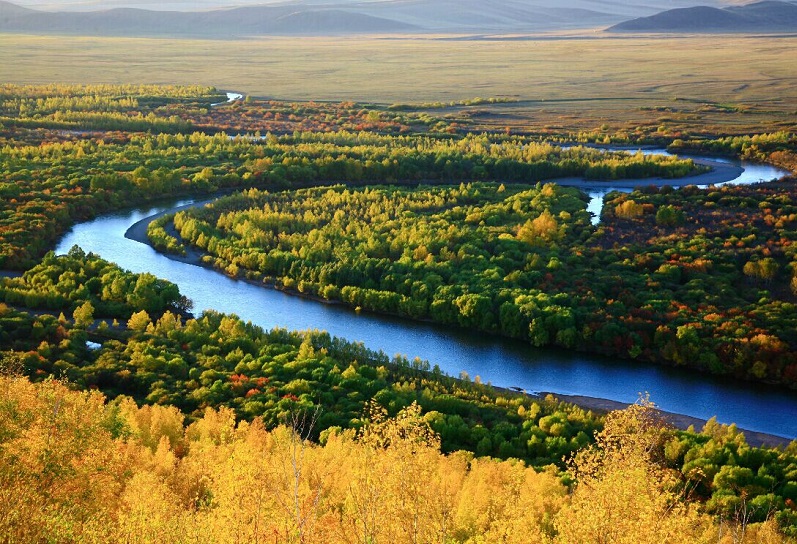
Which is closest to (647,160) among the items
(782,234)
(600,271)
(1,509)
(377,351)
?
(782,234)

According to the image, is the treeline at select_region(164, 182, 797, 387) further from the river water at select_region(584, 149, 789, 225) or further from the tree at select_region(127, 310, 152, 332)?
the tree at select_region(127, 310, 152, 332)

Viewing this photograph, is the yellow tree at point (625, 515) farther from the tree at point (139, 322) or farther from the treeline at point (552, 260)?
the tree at point (139, 322)

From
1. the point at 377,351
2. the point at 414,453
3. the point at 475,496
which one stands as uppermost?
the point at 414,453

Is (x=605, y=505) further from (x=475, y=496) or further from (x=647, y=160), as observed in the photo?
(x=647, y=160)

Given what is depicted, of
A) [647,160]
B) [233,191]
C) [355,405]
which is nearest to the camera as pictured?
[355,405]

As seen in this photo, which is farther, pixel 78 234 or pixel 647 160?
pixel 647 160

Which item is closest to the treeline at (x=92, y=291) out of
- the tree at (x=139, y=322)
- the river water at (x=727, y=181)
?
the tree at (x=139, y=322)

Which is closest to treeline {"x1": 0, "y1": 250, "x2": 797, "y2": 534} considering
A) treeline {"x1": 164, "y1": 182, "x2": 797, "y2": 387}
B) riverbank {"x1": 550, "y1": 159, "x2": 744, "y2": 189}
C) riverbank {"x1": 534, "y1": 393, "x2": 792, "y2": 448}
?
riverbank {"x1": 534, "y1": 393, "x2": 792, "y2": 448}
